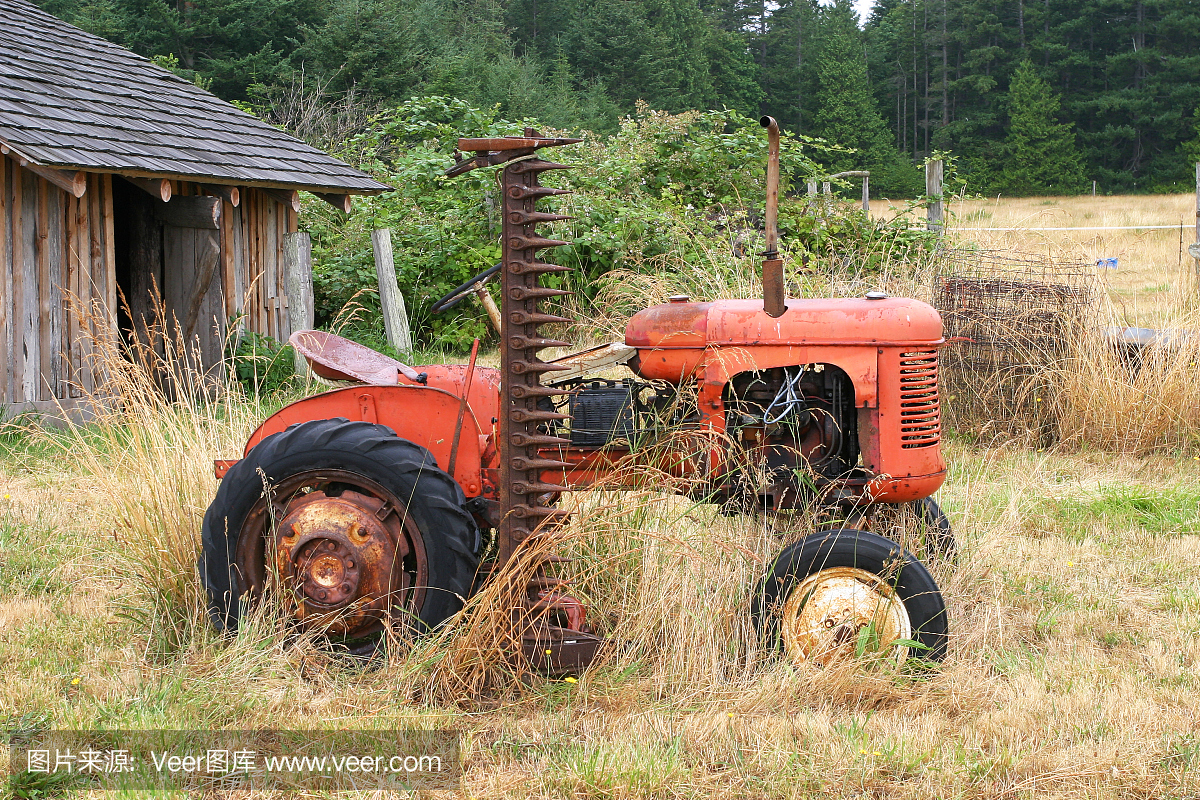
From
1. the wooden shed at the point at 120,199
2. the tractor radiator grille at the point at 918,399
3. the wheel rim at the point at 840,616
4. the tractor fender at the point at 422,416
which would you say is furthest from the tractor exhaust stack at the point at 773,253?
the wooden shed at the point at 120,199

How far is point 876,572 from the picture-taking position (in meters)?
3.25

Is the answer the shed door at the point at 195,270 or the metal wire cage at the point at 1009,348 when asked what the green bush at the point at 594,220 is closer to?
the shed door at the point at 195,270

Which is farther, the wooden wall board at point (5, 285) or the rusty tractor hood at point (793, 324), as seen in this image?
the wooden wall board at point (5, 285)

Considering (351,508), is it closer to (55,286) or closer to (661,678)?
(661,678)

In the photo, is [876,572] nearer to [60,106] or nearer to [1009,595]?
[1009,595]

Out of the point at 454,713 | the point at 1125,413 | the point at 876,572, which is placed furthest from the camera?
the point at 1125,413

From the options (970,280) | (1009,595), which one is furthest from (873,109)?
(1009,595)

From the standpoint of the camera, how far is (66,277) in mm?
7621

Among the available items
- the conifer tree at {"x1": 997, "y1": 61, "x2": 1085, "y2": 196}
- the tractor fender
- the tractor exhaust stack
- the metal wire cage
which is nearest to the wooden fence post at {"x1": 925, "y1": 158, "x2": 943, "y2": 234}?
the metal wire cage

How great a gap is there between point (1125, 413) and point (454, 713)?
5.17 m

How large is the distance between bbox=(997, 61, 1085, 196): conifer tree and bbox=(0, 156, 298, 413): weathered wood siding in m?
32.4

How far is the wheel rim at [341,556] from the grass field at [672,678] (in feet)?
0.46

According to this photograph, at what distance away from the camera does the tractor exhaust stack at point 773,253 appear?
3.33m

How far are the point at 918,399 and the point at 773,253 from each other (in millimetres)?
728
